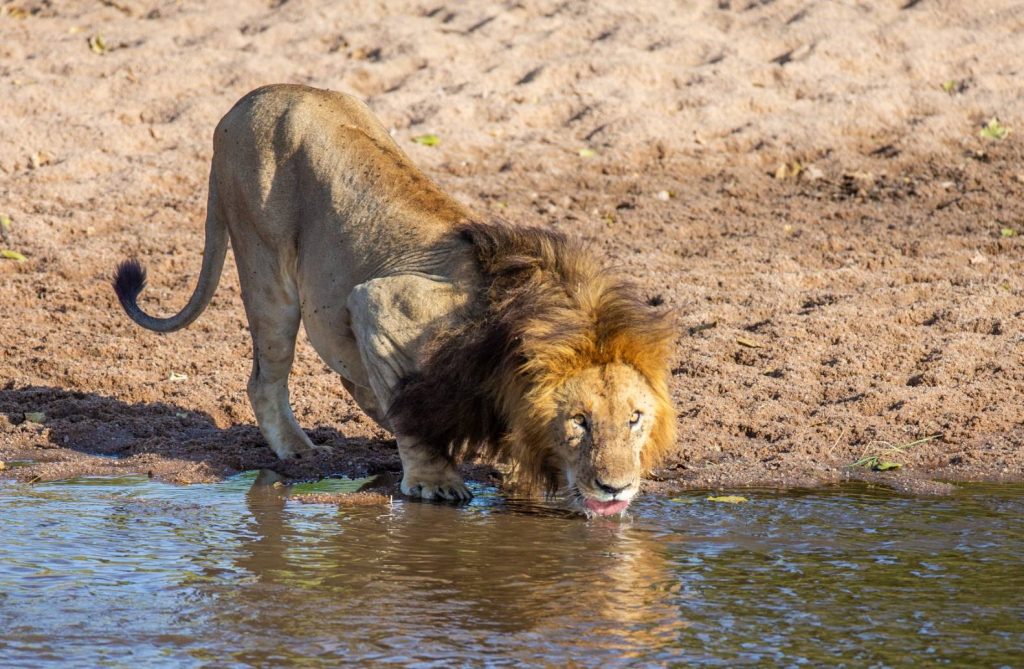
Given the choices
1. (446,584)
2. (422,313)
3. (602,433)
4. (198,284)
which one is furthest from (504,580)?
(198,284)

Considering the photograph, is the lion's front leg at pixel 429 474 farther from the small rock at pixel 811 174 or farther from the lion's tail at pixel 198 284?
the small rock at pixel 811 174

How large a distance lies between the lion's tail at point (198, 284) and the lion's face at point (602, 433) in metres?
2.69

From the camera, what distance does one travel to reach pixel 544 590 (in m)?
5.19

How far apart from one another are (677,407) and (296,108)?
237cm

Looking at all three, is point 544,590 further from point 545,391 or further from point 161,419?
point 161,419

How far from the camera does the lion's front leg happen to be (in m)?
6.42

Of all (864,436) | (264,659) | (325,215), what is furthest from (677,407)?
(264,659)

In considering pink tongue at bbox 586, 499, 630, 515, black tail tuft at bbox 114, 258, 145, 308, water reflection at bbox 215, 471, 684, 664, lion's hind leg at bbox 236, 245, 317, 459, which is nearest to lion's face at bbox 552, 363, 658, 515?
pink tongue at bbox 586, 499, 630, 515

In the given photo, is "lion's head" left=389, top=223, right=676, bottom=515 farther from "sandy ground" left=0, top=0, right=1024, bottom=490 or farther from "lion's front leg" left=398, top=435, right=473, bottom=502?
"sandy ground" left=0, top=0, right=1024, bottom=490

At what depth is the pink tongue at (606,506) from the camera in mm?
5715

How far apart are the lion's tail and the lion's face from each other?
2685 mm

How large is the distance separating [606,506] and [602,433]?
0.91ft

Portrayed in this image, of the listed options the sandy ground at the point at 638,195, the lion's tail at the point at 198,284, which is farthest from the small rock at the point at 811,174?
the lion's tail at the point at 198,284

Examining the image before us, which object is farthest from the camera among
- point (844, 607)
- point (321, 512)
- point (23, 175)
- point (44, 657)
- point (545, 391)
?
point (23, 175)
